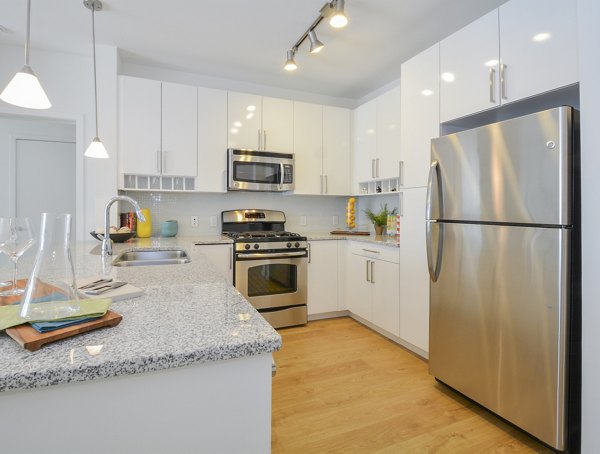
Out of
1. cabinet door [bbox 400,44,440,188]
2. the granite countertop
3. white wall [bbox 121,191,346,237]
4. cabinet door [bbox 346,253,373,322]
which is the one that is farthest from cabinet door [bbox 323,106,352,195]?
the granite countertop

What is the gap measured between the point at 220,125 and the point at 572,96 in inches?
105

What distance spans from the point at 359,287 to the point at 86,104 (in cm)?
300

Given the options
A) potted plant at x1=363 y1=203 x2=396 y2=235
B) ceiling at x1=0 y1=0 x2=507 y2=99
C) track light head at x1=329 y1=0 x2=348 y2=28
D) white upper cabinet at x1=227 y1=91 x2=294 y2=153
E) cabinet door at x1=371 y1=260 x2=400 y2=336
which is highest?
ceiling at x1=0 y1=0 x2=507 y2=99

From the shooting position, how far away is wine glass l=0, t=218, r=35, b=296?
96cm

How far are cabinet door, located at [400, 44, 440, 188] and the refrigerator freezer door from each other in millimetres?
326

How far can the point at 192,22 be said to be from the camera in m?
2.46

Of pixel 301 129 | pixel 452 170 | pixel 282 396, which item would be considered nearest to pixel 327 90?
pixel 301 129

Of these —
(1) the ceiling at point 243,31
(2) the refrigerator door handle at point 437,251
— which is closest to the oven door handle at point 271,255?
(2) the refrigerator door handle at point 437,251

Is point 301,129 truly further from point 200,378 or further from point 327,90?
point 200,378

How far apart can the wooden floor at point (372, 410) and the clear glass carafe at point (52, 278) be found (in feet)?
4.22

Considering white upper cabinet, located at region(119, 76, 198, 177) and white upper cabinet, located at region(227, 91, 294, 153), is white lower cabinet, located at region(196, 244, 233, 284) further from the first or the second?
white upper cabinet, located at region(227, 91, 294, 153)

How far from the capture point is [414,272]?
2.50 m

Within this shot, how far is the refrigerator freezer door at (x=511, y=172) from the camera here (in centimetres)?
145

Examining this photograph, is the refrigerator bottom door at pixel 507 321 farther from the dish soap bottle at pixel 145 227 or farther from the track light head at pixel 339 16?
the dish soap bottle at pixel 145 227
